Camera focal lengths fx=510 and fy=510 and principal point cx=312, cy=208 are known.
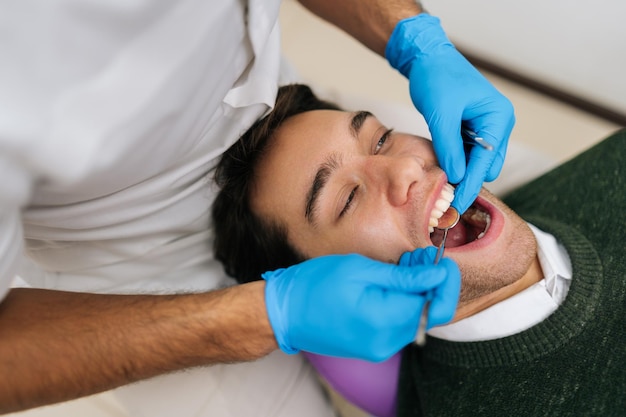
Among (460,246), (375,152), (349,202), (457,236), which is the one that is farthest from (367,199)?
(457,236)

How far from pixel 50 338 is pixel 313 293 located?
0.52m

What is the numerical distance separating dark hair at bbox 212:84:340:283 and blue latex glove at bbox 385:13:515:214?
349mm

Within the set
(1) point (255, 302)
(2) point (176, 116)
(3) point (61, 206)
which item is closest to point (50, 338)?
(3) point (61, 206)

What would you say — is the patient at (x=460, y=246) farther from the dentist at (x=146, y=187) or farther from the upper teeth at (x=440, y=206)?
the dentist at (x=146, y=187)

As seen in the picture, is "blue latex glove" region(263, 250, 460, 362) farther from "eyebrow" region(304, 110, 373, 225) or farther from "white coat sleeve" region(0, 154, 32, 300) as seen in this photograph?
"white coat sleeve" region(0, 154, 32, 300)

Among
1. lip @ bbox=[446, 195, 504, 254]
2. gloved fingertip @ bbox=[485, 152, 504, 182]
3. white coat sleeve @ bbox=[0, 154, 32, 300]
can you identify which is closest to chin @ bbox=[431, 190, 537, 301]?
lip @ bbox=[446, 195, 504, 254]

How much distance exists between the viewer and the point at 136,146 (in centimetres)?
101

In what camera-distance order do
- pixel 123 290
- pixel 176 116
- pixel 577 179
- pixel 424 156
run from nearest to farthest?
pixel 176 116
pixel 424 156
pixel 123 290
pixel 577 179

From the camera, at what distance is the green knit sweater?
4.01ft

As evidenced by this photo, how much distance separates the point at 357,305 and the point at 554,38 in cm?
164

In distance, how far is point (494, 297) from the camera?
4.50 ft

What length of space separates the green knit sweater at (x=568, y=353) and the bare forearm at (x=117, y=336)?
24.1 inches

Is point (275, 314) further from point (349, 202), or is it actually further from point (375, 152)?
point (375, 152)

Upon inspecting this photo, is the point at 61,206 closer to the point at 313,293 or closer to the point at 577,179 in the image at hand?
the point at 313,293
